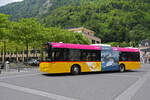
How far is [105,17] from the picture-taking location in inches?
4272

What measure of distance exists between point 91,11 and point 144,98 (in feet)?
378

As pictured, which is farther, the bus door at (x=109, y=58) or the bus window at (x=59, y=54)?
the bus door at (x=109, y=58)

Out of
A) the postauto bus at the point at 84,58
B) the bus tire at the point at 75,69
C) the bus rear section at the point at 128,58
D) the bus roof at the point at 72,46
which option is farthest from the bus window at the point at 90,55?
the bus rear section at the point at 128,58

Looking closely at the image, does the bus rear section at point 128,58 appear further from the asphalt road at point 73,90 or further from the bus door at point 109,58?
the asphalt road at point 73,90

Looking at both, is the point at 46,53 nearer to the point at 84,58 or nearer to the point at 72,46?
the point at 72,46

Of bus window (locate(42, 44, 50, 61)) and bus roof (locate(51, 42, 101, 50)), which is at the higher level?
bus roof (locate(51, 42, 101, 50))

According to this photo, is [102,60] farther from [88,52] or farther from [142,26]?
[142,26]

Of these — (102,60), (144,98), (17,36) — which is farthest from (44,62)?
(17,36)

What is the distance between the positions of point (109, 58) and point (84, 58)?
10.3 feet

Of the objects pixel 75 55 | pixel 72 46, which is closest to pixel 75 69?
pixel 75 55

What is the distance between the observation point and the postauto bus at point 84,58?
14.0 meters

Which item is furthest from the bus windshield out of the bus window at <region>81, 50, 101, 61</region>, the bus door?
the bus door

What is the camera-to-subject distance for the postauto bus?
14.0 metres

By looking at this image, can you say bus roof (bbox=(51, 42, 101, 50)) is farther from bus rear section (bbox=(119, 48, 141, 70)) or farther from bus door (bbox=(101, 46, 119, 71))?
bus rear section (bbox=(119, 48, 141, 70))
